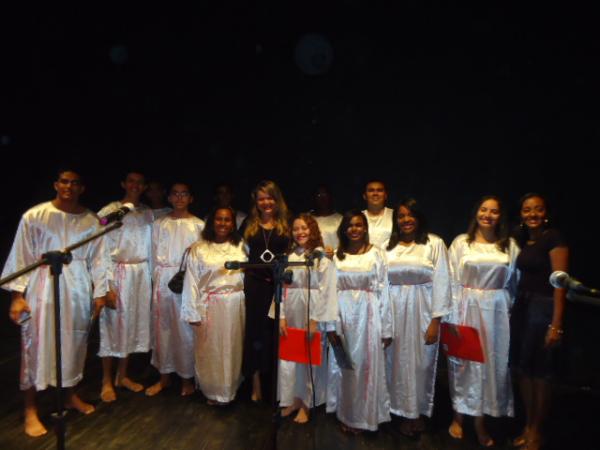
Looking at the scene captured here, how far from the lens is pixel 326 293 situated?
9.43ft

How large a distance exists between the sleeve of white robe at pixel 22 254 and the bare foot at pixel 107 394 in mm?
1185

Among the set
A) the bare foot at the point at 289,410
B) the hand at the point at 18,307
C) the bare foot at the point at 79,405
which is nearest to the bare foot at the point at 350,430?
the bare foot at the point at 289,410

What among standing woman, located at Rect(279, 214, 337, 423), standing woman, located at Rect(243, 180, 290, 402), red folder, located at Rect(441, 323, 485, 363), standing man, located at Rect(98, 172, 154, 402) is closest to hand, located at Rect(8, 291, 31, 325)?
standing man, located at Rect(98, 172, 154, 402)

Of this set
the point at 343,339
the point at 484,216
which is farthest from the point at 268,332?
the point at 484,216

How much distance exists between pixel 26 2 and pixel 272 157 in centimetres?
325

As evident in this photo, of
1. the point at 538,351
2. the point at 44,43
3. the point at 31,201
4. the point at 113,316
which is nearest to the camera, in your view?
the point at 538,351

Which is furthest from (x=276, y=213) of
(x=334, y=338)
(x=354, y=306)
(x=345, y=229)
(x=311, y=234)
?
(x=334, y=338)

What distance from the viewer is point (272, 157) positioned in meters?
5.07

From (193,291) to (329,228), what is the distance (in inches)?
61.7

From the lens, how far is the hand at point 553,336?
2650 millimetres

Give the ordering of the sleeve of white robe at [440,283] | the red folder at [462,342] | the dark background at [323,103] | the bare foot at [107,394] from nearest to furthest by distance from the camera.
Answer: the red folder at [462,342]
the sleeve of white robe at [440,283]
the bare foot at [107,394]
the dark background at [323,103]

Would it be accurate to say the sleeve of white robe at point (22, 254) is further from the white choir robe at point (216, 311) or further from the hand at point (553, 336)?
the hand at point (553, 336)

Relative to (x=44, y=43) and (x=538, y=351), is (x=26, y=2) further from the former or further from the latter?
(x=538, y=351)

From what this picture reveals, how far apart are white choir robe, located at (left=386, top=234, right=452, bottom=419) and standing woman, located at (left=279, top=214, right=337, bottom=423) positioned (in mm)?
514
